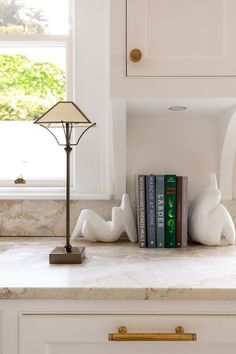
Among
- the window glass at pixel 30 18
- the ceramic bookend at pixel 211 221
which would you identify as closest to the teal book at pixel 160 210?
the ceramic bookend at pixel 211 221

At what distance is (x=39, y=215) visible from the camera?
182 cm

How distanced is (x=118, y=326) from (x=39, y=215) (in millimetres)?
822

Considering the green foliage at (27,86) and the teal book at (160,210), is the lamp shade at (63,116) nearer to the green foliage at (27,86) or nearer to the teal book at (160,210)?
the teal book at (160,210)

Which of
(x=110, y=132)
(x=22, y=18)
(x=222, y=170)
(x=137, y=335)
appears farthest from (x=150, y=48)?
Result: (x=137, y=335)

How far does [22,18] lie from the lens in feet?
6.22

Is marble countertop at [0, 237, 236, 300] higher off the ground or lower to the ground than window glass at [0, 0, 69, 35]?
lower

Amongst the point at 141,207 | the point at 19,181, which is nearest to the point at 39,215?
the point at 19,181

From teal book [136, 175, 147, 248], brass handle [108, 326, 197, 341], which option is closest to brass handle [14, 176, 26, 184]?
teal book [136, 175, 147, 248]

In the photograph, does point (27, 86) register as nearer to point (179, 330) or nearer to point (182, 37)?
point (182, 37)

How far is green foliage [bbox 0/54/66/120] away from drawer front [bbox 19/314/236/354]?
108cm

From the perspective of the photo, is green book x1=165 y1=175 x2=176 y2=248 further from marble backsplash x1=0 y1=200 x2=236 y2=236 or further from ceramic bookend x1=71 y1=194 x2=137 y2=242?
marble backsplash x1=0 y1=200 x2=236 y2=236

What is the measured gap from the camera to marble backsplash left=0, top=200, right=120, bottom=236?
5.95 feet

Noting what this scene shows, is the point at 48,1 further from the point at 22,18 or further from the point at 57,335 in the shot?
the point at 57,335

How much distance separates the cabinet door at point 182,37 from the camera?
1.42 m
